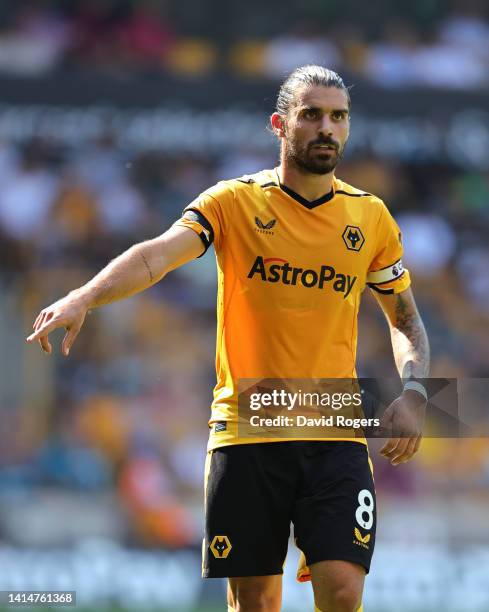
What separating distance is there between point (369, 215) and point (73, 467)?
673cm

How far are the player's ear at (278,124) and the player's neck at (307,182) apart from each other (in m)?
0.16

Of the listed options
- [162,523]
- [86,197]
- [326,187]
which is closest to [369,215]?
[326,187]

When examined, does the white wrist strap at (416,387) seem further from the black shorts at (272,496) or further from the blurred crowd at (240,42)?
the blurred crowd at (240,42)

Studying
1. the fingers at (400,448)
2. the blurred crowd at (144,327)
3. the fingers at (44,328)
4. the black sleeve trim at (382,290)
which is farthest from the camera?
the blurred crowd at (144,327)

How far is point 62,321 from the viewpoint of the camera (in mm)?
4586

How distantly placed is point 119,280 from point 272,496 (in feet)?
3.81

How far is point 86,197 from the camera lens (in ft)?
41.8

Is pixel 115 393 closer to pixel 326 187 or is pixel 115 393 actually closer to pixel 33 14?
pixel 33 14

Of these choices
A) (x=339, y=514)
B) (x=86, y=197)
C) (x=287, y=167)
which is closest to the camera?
(x=339, y=514)

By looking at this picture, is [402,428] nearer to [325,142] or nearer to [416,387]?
[416,387]

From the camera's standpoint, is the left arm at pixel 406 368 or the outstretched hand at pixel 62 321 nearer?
the outstretched hand at pixel 62 321

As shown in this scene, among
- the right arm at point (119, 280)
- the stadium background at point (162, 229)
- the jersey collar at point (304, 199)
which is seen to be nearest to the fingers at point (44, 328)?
the right arm at point (119, 280)

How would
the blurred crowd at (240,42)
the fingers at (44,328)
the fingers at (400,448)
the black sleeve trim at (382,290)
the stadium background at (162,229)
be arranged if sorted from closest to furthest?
the fingers at (44,328), the fingers at (400,448), the black sleeve trim at (382,290), the stadium background at (162,229), the blurred crowd at (240,42)

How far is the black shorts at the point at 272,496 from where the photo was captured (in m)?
5.15
